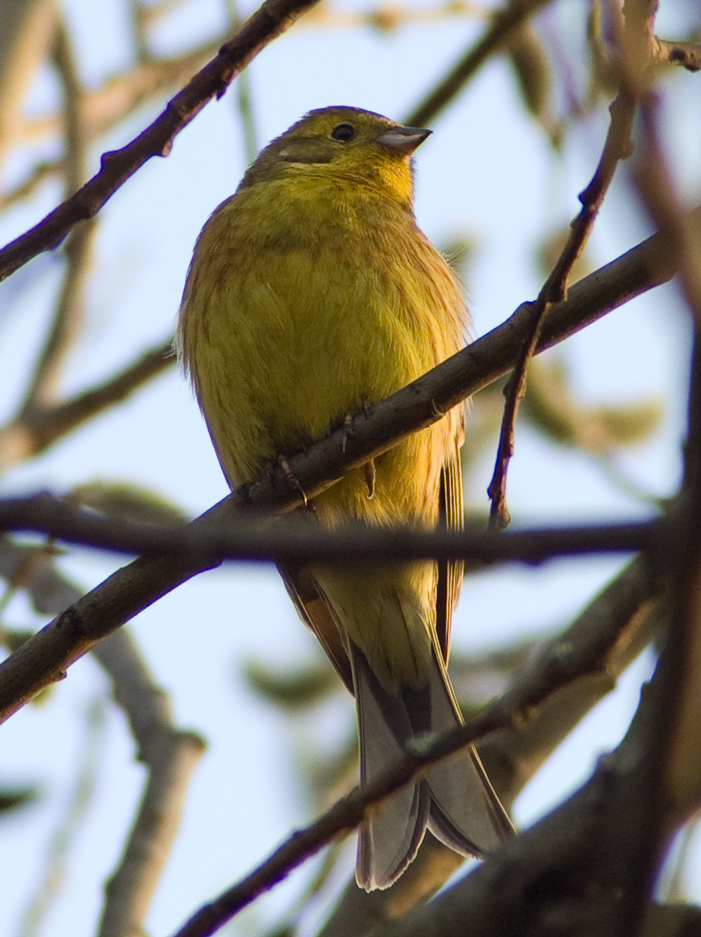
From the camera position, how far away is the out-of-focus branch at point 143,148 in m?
2.79

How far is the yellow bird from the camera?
422 centimetres

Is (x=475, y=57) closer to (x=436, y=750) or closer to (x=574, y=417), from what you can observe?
(x=574, y=417)

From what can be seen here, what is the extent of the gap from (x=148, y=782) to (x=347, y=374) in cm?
138

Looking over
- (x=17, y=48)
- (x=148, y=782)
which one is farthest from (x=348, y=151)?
(x=148, y=782)

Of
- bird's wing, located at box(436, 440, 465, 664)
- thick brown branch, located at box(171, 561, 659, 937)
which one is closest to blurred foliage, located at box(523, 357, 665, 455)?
bird's wing, located at box(436, 440, 465, 664)

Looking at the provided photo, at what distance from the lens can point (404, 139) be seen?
524 cm

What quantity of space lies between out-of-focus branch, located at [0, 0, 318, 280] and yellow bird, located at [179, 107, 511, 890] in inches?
56.3

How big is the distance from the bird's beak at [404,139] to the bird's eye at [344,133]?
0.22 metres

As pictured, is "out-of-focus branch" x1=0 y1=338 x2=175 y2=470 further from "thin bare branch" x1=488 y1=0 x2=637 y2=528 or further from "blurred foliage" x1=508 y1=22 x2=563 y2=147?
"thin bare branch" x1=488 y1=0 x2=637 y2=528

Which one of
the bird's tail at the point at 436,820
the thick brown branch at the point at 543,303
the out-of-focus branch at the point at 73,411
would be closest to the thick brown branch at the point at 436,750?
the thick brown branch at the point at 543,303

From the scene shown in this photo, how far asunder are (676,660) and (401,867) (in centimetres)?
228

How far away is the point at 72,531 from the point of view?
1439mm

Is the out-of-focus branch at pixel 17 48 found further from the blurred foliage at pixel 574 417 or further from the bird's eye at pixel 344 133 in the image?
the blurred foliage at pixel 574 417

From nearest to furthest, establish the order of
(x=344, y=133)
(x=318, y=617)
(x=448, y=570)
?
1. (x=448, y=570)
2. (x=318, y=617)
3. (x=344, y=133)
